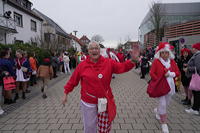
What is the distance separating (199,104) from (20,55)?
6.46 m

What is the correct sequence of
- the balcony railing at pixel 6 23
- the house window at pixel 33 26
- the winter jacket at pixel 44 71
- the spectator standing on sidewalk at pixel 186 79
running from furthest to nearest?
the house window at pixel 33 26
the balcony railing at pixel 6 23
the winter jacket at pixel 44 71
the spectator standing on sidewalk at pixel 186 79

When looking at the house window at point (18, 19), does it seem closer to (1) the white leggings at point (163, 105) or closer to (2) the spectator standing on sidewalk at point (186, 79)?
(2) the spectator standing on sidewalk at point (186, 79)

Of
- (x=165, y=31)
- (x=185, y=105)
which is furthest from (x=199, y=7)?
(x=185, y=105)

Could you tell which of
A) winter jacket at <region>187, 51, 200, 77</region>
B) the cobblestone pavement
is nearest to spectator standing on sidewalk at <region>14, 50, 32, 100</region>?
the cobblestone pavement

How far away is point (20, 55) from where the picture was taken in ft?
21.8

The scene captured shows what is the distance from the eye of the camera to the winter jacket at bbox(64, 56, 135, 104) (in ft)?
8.38

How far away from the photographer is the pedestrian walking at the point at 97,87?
256cm

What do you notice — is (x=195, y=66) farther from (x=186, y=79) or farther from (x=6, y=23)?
(x=6, y=23)

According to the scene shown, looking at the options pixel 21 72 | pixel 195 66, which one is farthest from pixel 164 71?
pixel 21 72

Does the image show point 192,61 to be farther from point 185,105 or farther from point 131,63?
point 131,63

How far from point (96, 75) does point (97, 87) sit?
0.19 m

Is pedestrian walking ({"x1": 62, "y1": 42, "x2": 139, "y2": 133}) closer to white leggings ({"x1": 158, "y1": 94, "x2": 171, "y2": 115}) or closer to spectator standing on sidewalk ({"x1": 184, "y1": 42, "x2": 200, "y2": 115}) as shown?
white leggings ({"x1": 158, "y1": 94, "x2": 171, "y2": 115})

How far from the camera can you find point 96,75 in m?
2.54

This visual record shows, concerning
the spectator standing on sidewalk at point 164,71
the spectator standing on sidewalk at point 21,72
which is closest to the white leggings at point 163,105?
the spectator standing on sidewalk at point 164,71
